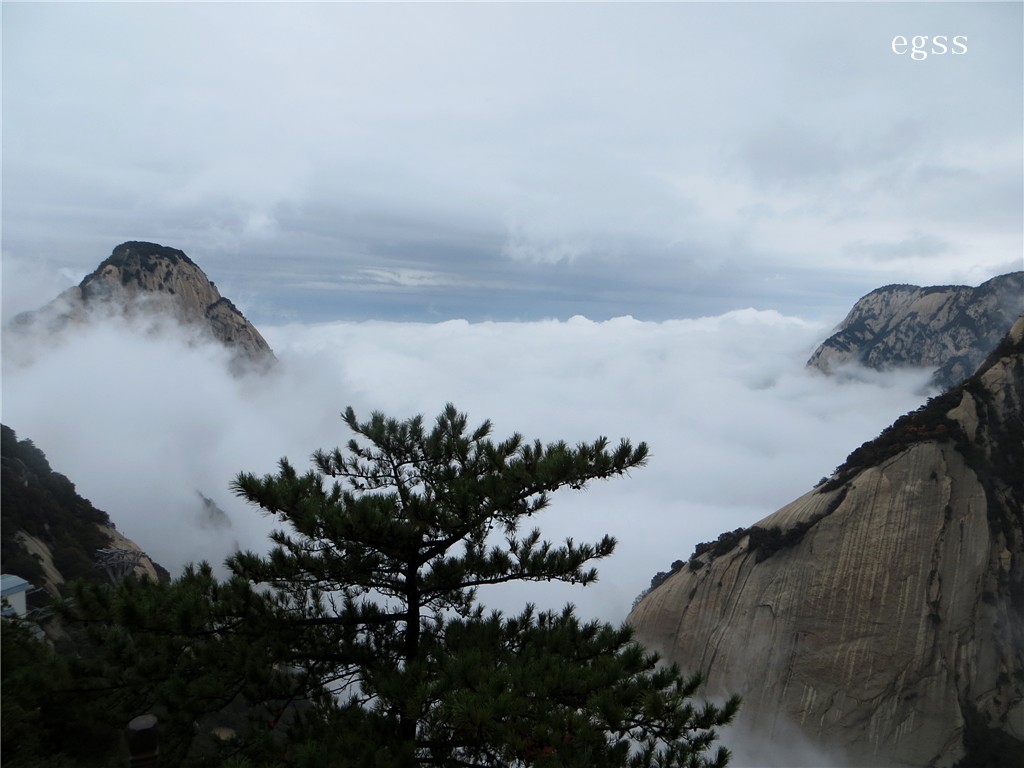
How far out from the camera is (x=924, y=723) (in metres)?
40.9

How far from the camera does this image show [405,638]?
8.16m

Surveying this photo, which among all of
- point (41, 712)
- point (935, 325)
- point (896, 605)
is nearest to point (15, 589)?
point (41, 712)

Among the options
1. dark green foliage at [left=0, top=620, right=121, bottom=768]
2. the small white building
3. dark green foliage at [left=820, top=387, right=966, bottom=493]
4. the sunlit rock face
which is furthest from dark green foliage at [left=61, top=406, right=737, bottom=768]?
dark green foliage at [left=820, top=387, right=966, bottom=493]

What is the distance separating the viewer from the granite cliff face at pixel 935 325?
408ft

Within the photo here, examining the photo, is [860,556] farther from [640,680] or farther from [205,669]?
[205,669]

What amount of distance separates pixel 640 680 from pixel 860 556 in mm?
44997

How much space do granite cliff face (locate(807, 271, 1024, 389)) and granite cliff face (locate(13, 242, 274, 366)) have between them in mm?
140231

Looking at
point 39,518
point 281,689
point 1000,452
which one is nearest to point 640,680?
point 281,689

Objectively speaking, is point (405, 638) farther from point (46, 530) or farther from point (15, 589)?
point (46, 530)

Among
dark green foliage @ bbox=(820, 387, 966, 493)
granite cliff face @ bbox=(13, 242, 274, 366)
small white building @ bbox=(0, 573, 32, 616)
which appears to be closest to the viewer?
small white building @ bbox=(0, 573, 32, 616)

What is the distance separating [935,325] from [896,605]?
122907mm

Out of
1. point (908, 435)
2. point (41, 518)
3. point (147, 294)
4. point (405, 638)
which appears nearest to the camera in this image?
point (405, 638)

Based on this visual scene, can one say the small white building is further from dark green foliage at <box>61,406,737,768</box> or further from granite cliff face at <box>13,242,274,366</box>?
granite cliff face at <box>13,242,274,366</box>

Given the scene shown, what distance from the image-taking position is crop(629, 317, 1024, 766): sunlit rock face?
1620 inches
